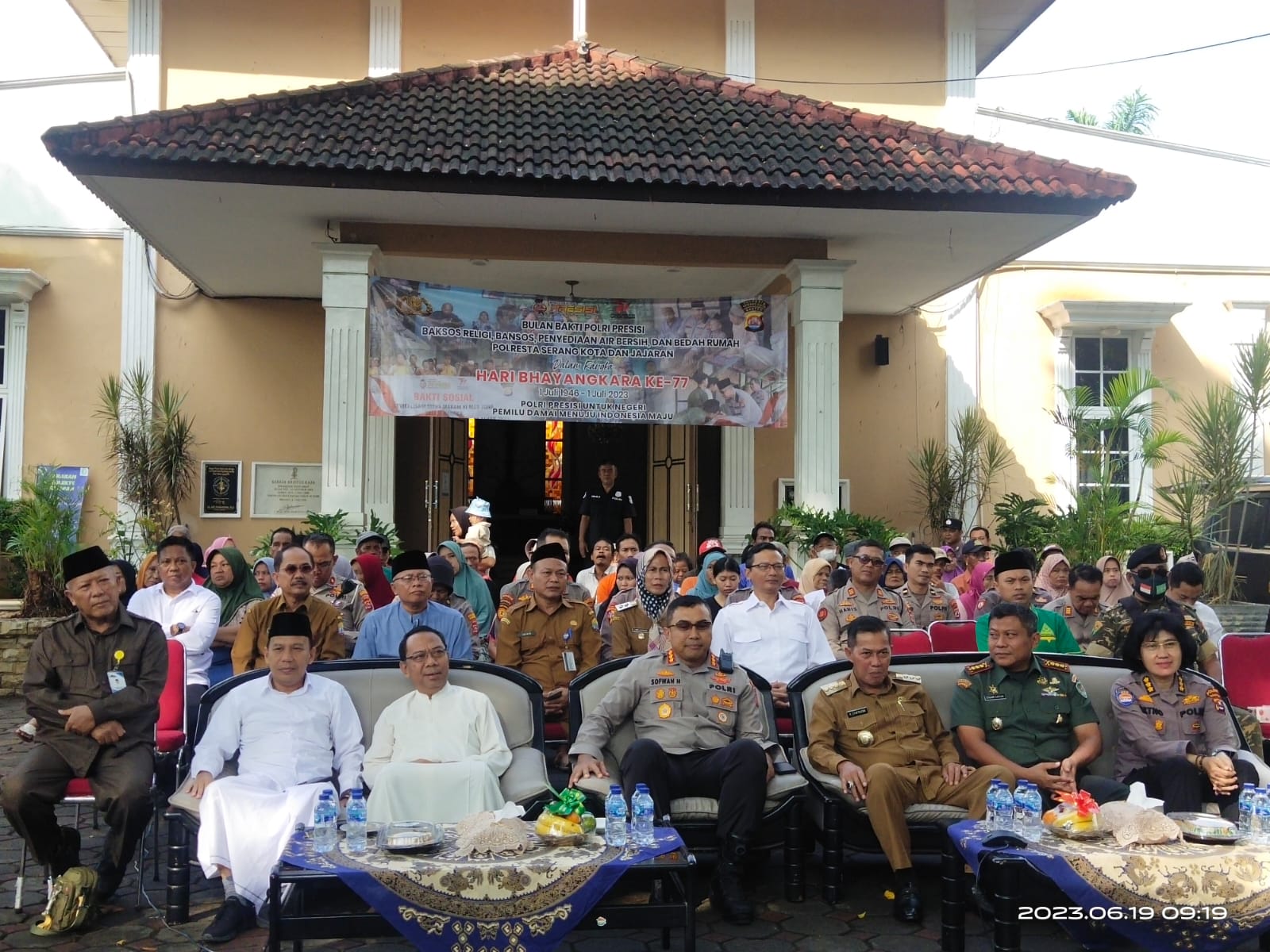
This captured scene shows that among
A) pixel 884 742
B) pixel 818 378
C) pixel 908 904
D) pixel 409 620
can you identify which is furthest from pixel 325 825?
pixel 818 378

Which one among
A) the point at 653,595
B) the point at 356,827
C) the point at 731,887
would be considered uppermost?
the point at 653,595

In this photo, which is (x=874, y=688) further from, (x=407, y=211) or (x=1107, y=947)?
(x=407, y=211)

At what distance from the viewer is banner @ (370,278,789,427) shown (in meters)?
10.3

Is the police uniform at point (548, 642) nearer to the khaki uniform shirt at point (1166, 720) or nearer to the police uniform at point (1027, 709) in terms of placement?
the police uniform at point (1027, 709)

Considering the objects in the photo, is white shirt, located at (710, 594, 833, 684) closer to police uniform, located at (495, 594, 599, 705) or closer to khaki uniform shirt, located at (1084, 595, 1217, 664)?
police uniform, located at (495, 594, 599, 705)

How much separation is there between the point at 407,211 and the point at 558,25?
16.3 ft

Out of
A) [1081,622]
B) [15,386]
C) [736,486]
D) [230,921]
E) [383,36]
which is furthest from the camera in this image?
[383,36]

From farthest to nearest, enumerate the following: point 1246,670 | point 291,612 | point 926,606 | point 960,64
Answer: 1. point 960,64
2. point 926,606
3. point 1246,670
4. point 291,612

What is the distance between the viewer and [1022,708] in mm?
5391

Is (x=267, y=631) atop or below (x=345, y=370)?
below

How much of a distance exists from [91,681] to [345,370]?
535cm

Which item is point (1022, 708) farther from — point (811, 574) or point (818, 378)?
point (818, 378)

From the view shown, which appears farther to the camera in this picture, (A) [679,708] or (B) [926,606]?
(B) [926,606]

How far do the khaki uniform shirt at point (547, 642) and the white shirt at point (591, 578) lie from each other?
2218 mm
